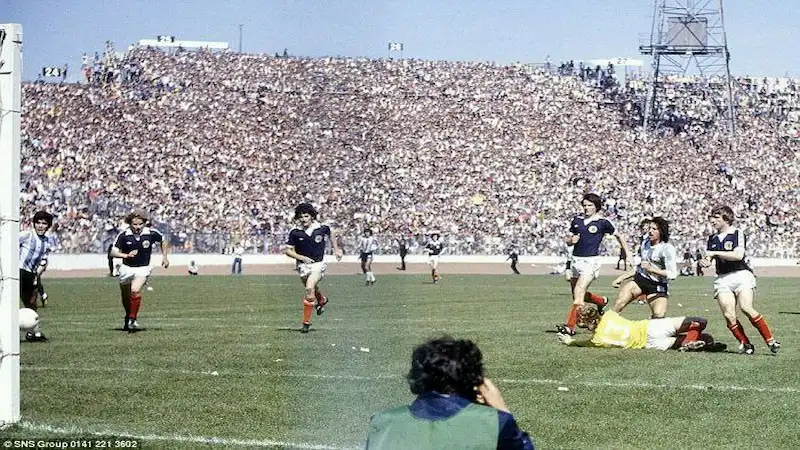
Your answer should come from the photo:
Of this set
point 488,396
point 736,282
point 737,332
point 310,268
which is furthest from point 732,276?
point 488,396

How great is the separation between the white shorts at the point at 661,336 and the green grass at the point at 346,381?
0.45m

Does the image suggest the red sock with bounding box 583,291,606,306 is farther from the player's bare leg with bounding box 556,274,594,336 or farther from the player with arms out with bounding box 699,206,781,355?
the player with arms out with bounding box 699,206,781,355

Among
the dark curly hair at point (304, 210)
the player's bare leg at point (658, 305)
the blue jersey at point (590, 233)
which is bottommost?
the player's bare leg at point (658, 305)

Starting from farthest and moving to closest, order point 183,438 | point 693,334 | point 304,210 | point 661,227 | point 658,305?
1. point 304,210
2. point 658,305
3. point 661,227
4. point 693,334
5. point 183,438

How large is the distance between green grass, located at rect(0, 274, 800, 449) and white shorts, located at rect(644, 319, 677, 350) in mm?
447

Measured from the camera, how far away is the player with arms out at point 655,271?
18844mm

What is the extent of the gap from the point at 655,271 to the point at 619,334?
1236 mm

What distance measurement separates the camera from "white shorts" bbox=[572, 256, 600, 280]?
2098 cm

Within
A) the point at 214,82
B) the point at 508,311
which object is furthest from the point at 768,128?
the point at 508,311

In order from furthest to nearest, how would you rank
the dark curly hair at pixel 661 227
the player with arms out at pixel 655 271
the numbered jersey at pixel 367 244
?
the numbered jersey at pixel 367 244, the player with arms out at pixel 655 271, the dark curly hair at pixel 661 227

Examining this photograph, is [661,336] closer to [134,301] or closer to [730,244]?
[730,244]

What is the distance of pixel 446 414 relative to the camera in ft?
18.5

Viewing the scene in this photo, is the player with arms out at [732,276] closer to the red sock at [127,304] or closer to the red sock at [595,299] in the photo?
the red sock at [595,299]

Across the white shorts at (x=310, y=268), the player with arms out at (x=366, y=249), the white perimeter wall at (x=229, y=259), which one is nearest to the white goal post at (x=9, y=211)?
the white shorts at (x=310, y=268)
